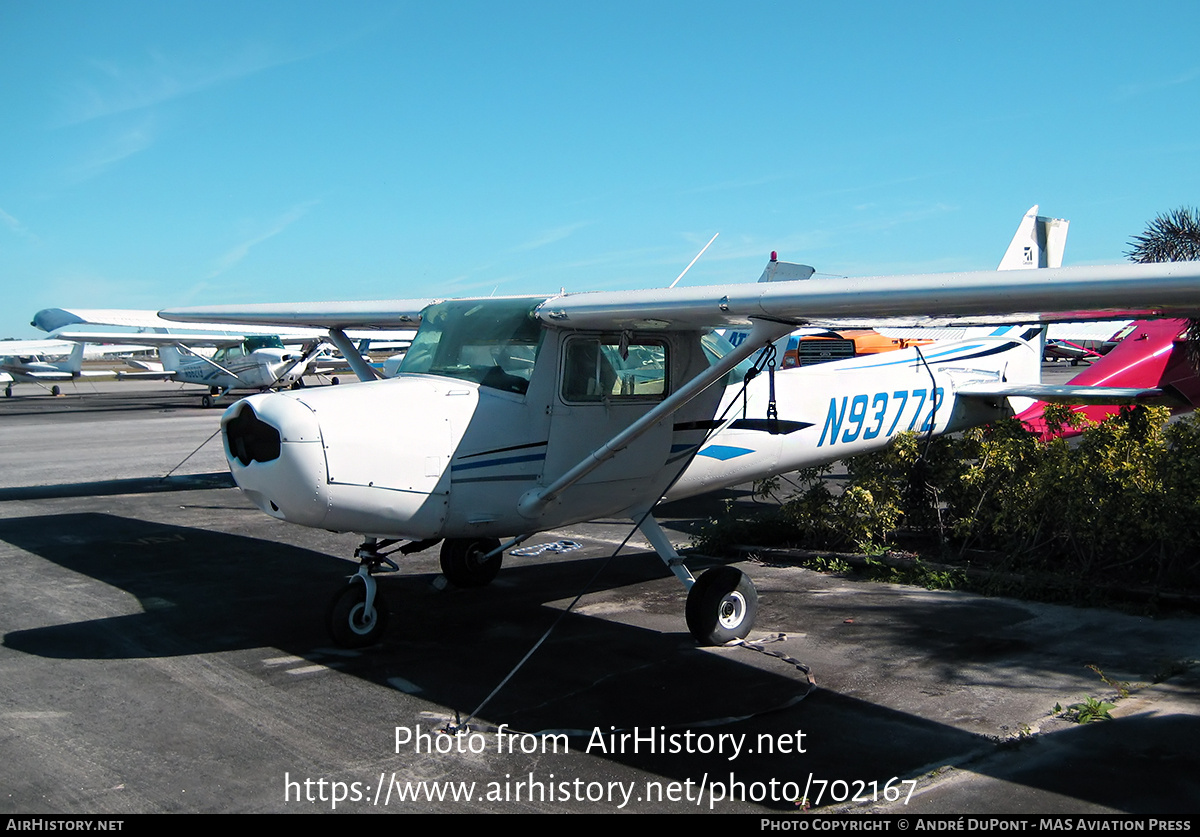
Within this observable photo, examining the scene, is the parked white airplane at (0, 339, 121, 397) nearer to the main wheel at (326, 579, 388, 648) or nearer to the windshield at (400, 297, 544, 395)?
the windshield at (400, 297, 544, 395)

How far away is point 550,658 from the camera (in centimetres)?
615

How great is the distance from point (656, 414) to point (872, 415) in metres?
3.71

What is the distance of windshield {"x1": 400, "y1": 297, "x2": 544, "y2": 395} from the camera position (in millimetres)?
6426

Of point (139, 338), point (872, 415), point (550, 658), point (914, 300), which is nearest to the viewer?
point (914, 300)

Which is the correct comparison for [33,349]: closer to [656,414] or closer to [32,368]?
[32,368]

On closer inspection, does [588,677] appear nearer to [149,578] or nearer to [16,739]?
[16,739]

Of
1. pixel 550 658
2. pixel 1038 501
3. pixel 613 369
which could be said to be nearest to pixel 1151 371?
pixel 1038 501

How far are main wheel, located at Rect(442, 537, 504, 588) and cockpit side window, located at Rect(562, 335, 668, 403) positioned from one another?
6.64ft

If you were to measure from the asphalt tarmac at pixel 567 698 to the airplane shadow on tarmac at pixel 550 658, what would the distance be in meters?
0.02

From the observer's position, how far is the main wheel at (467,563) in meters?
8.00

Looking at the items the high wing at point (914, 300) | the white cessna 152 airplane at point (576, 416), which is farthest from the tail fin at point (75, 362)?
the high wing at point (914, 300)

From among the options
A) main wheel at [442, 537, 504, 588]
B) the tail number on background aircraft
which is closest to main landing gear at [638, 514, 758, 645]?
main wheel at [442, 537, 504, 588]

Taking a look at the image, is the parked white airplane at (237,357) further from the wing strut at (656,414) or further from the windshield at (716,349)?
the wing strut at (656,414)
